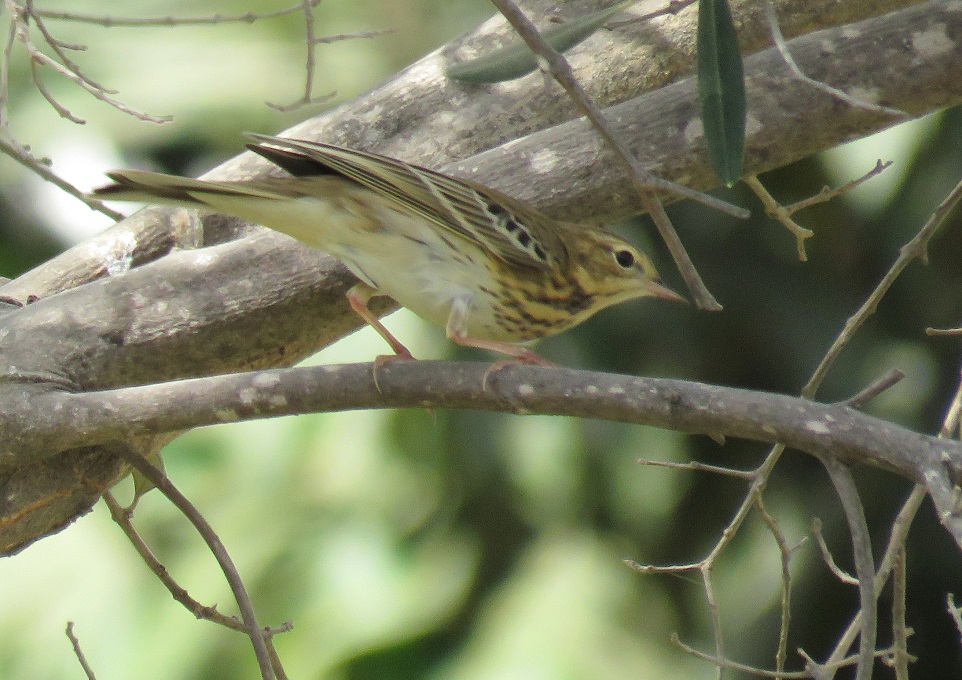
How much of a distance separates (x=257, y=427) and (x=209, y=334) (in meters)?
3.73

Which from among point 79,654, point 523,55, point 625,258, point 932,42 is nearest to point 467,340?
point 625,258

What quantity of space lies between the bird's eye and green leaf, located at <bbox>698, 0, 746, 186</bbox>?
3.15ft

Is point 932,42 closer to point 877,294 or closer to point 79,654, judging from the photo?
point 877,294

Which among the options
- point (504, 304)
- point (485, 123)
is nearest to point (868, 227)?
point (485, 123)

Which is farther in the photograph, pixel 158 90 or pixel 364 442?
pixel 158 90

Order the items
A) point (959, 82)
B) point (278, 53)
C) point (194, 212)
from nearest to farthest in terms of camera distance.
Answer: point (959, 82)
point (194, 212)
point (278, 53)

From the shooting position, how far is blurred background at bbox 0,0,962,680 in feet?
20.9

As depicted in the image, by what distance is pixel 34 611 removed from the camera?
22.6ft

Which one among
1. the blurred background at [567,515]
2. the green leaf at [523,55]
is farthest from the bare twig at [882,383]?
the blurred background at [567,515]

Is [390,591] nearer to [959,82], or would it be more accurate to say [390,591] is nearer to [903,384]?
[903,384]

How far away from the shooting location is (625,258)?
3.55 meters

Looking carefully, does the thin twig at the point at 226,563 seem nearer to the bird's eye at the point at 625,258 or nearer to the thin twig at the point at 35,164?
the thin twig at the point at 35,164

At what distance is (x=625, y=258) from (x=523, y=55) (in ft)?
2.62

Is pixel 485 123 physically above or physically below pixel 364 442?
above
